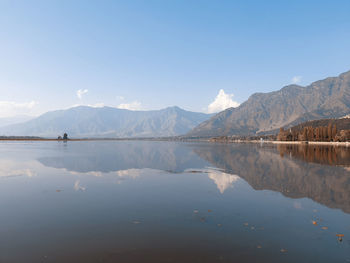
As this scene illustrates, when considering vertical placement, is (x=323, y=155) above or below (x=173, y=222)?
below

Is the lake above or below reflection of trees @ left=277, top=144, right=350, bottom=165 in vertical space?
above

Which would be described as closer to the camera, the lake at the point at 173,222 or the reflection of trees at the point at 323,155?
the lake at the point at 173,222

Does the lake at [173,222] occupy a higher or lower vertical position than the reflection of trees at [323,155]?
higher

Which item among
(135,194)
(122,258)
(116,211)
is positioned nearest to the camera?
(122,258)

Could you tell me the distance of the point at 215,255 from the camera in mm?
11070

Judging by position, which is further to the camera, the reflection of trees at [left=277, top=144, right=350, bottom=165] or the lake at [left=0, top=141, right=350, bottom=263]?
the reflection of trees at [left=277, top=144, right=350, bottom=165]

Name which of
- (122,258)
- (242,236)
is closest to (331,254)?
(242,236)

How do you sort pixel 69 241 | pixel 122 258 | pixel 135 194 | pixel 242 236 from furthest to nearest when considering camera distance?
pixel 135 194, pixel 242 236, pixel 69 241, pixel 122 258

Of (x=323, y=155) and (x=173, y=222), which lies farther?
(x=323, y=155)

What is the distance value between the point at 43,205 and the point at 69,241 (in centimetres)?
850


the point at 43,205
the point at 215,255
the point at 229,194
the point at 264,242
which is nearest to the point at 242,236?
the point at 264,242

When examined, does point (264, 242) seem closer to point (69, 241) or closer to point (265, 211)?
point (265, 211)

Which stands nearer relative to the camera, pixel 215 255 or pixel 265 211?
pixel 215 255

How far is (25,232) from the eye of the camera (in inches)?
530
